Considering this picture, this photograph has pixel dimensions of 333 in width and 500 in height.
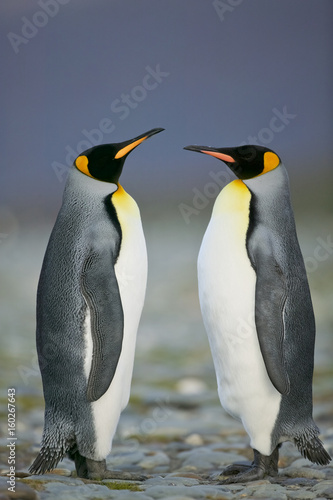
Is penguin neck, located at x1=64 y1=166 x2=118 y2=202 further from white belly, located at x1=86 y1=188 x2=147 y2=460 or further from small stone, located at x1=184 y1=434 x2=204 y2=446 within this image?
small stone, located at x1=184 y1=434 x2=204 y2=446

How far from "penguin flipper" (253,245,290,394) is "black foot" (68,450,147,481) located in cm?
45

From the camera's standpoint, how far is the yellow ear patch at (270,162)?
1.97 meters

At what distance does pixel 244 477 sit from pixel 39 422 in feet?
4.17

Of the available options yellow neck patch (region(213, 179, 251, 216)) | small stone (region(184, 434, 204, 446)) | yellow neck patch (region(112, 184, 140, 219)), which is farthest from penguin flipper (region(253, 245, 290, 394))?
small stone (region(184, 434, 204, 446))

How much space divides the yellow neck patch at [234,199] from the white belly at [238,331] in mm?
29

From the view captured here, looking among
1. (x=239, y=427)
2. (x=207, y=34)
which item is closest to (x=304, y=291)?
(x=207, y=34)

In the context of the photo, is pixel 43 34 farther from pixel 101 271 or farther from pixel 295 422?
pixel 295 422

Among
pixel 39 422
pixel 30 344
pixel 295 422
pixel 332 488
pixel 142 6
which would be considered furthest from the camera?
pixel 30 344

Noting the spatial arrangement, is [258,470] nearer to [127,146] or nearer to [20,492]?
[20,492]

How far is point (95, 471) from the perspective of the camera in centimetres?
185

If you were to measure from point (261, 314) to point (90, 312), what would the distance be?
1.43ft

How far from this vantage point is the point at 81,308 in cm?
186

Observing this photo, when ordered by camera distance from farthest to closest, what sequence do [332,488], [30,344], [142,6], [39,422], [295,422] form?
[30,344]
[39,422]
[142,6]
[295,422]
[332,488]

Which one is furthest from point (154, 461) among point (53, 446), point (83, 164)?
point (83, 164)
